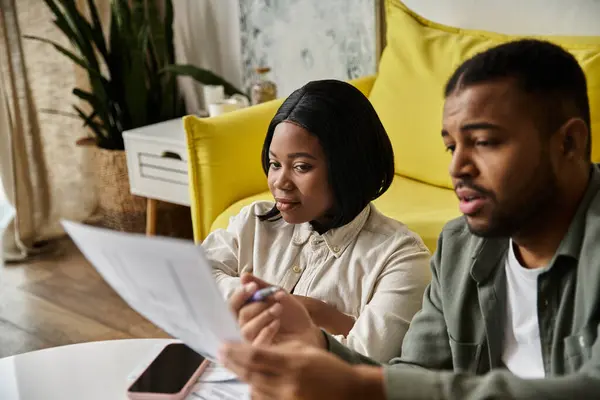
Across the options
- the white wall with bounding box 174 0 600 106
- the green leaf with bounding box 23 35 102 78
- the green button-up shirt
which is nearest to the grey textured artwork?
the white wall with bounding box 174 0 600 106

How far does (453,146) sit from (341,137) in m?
0.48

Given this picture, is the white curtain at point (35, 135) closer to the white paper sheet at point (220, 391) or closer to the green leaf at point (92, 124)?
the green leaf at point (92, 124)

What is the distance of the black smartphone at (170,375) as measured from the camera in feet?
3.57

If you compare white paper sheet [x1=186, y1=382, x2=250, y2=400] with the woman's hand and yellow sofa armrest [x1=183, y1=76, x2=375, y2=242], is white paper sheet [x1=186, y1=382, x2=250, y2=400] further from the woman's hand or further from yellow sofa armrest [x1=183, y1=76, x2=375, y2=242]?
yellow sofa armrest [x1=183, y1=76, x2=375, y2=242]

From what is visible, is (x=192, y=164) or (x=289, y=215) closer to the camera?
(x=289, y=215)

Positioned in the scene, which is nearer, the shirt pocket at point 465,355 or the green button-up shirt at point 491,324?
the green button-up shirt at point 491,324

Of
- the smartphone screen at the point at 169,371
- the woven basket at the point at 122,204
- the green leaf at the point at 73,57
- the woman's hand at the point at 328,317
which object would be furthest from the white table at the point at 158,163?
the smartphone screen at the point at 169,371

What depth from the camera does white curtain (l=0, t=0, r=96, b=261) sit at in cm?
310

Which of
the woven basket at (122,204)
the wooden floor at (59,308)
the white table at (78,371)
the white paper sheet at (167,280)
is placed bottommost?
the wooden floor at (59,308)

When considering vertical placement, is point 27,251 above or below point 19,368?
below

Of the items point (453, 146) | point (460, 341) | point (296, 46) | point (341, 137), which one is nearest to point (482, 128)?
point (453, 146)

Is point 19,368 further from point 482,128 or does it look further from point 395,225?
point 482,128

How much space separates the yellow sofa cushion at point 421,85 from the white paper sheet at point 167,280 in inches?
52.6

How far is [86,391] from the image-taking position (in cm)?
113
